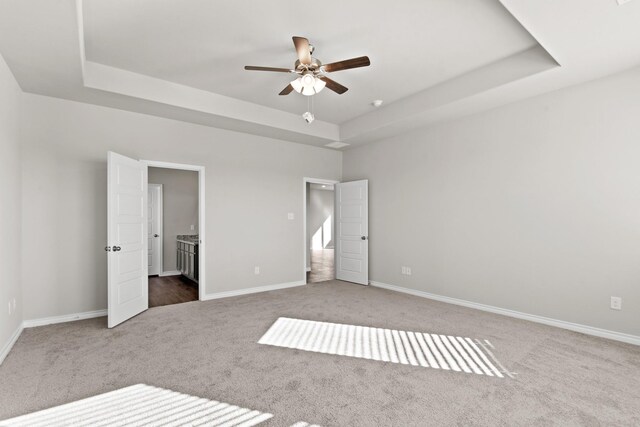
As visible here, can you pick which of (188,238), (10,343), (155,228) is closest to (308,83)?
(10,343)

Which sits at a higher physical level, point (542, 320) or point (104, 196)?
point (104, 196)

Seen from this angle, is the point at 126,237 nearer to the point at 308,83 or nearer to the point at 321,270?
the point at 308,83

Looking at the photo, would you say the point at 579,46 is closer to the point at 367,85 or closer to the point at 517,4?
the point at 517,4

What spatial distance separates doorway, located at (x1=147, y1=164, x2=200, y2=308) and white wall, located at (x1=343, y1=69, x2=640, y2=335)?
4296 millimetres

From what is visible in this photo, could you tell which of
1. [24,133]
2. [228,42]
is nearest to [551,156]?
[228,42]

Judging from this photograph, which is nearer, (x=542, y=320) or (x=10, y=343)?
(x=10, y=343)

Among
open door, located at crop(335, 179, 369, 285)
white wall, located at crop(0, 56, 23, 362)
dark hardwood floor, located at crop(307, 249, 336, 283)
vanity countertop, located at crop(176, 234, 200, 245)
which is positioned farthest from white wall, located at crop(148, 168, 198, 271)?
open door, located at crop(335, 179, 369, 285)

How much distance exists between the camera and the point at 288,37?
2.88 meters

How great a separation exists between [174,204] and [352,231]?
4004 mm

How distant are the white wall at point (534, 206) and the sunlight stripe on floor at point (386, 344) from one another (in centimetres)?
137

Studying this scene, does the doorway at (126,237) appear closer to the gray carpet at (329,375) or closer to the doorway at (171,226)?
the gray carpet at (329,375)

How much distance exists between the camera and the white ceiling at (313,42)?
94.4 inches

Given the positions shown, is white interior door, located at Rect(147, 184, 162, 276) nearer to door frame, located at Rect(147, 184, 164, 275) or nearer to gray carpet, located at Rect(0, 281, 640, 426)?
door frame, located at Rect(147, 184, 164, 275)

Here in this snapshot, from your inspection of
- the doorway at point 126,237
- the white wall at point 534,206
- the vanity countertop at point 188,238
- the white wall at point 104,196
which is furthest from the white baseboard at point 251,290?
the white wall at point 534,206
